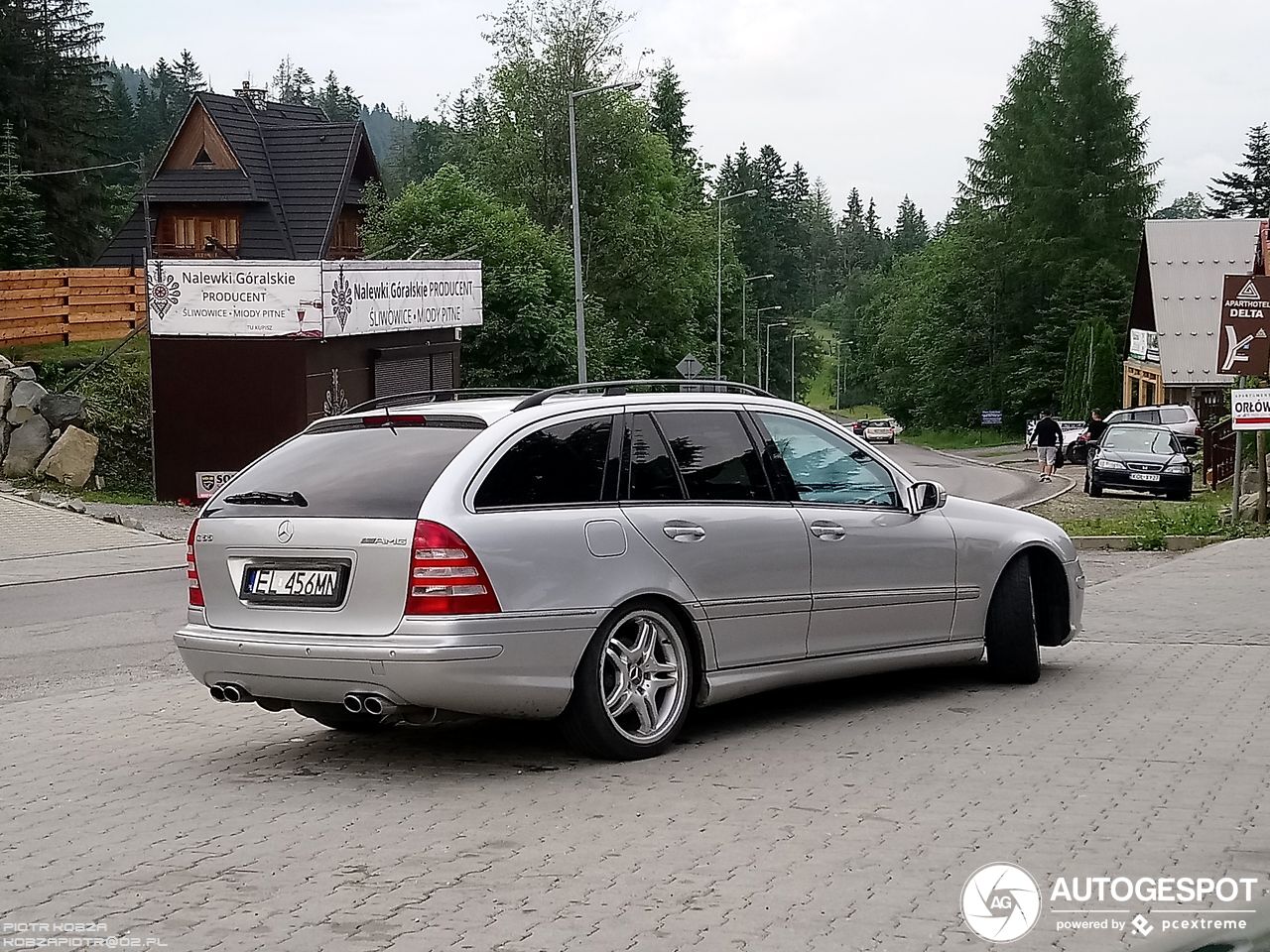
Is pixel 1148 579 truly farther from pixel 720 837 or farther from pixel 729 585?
pixel 720 837

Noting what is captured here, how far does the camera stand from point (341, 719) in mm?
7500

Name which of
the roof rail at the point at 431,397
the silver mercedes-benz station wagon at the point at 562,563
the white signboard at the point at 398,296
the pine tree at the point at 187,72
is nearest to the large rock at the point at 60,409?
the white signboard at the point at 398,296

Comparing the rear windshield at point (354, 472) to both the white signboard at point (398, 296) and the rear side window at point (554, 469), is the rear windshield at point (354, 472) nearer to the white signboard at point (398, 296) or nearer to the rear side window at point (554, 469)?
the rear side window at point (554, 469)

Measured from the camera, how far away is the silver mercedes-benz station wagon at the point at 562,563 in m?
6.44

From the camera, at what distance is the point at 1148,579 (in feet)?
51.2

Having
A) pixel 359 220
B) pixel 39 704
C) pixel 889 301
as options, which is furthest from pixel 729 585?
pixel 889 301

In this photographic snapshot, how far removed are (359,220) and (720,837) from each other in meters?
53.1

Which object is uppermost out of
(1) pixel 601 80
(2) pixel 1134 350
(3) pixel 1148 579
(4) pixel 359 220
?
(1) pixel 601 80

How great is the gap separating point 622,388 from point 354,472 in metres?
1.51

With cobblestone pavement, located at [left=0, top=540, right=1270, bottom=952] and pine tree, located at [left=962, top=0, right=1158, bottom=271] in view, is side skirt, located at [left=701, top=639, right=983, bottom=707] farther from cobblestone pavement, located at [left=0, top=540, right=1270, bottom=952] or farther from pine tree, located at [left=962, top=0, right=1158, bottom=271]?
pine tree, located at [left=962, top=0, right=1158, bottom=271]

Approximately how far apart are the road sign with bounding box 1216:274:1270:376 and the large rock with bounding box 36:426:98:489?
17242mm

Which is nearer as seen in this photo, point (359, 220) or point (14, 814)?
point (14, 814)

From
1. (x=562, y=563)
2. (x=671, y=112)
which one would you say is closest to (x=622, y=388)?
(x=562, y=563)

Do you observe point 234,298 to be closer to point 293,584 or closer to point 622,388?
point 622,388
